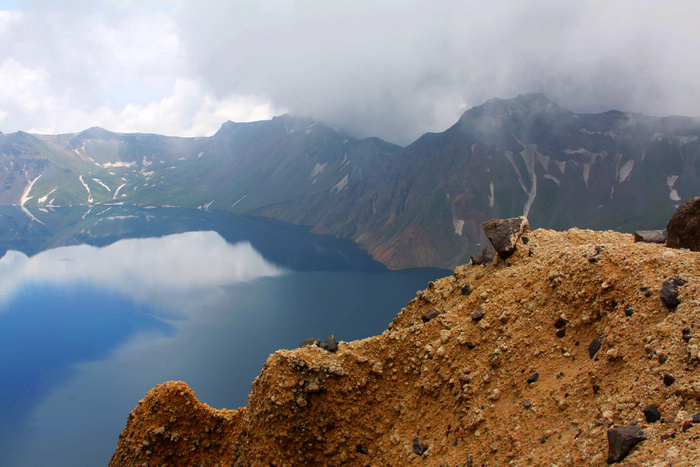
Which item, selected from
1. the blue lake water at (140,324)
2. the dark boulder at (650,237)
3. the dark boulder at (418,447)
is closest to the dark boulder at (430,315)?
the dark boulder at (418,447)

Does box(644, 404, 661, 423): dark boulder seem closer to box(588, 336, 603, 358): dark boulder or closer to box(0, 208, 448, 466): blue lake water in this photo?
box(588, 336, 603, 358): dark boulder

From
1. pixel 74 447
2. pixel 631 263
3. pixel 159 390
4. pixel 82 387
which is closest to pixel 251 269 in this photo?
pixel 82 387

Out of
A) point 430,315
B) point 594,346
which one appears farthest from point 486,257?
point 594,346

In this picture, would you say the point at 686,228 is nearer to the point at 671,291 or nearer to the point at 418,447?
the point at 671,291

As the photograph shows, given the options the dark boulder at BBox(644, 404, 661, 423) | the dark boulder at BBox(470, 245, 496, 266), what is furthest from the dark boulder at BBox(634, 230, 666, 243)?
the dark boulder at BBox(644, 404, 661, 423)

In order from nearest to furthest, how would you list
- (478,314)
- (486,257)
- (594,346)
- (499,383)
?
(594,346)
(499,383)
(478,314)
(486,257)

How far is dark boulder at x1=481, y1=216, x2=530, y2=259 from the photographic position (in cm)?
1584

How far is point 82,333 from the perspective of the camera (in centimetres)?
8862

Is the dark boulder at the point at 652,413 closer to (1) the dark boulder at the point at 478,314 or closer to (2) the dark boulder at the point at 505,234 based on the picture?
(1) the dark boulder at the point at 478,314

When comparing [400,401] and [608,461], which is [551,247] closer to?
[400,401]

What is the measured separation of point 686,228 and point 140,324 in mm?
103587

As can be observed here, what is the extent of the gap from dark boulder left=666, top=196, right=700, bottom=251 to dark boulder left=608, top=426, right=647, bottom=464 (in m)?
8.85

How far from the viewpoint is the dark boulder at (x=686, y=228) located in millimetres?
12570

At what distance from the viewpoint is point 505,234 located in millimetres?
16000
